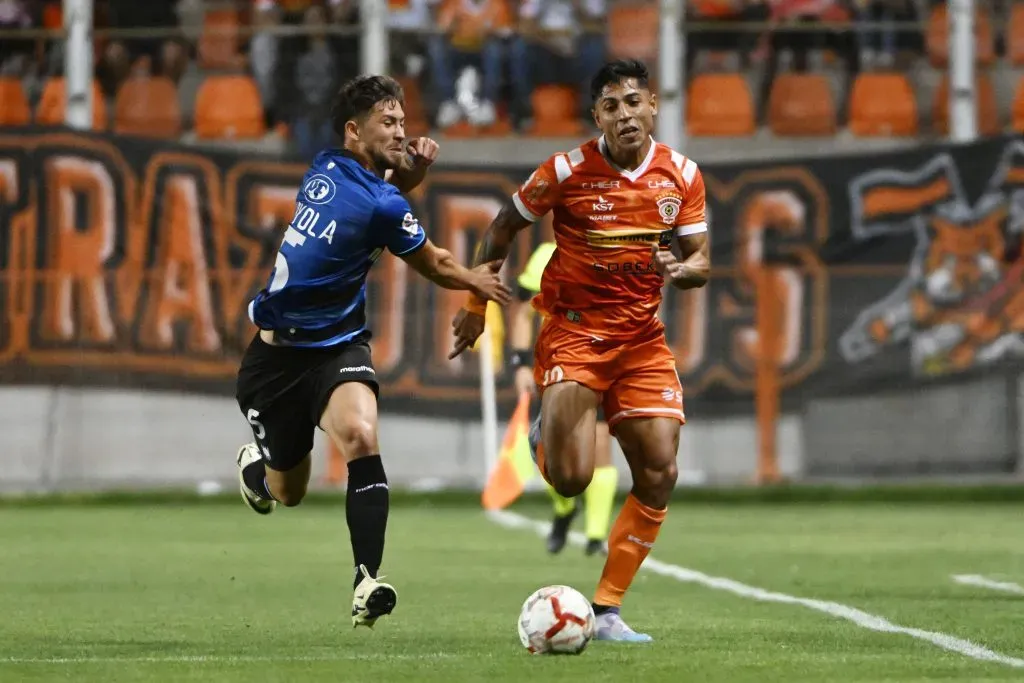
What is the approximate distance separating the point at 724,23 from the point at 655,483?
1455cm

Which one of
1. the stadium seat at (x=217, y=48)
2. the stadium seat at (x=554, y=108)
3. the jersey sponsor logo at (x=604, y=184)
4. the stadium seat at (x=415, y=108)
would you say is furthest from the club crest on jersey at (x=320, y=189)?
the stadium seat at (x=217, y=48)

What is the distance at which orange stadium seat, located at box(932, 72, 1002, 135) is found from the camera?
22250mm

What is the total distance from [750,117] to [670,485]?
14226 mm

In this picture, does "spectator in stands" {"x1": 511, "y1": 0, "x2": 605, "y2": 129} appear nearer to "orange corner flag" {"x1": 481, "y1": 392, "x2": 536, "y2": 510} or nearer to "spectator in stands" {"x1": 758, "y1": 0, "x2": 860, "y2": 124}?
"spectator in stands" {"x1": 758, "y1": 0, "x2": 860, "y2": 124}

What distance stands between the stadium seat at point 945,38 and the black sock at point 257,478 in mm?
13962

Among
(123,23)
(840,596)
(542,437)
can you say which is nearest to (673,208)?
(542,437)

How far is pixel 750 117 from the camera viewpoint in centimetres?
Result: 2230

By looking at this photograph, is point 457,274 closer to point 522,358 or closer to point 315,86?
point 522,358

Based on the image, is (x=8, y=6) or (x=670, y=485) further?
(x=8, y=6)

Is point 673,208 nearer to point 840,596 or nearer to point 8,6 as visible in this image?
point 840,596

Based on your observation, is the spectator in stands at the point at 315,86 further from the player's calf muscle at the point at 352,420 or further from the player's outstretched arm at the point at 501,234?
the player's calf muscle at the point at 352,420

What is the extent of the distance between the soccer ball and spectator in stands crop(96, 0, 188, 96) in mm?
15685

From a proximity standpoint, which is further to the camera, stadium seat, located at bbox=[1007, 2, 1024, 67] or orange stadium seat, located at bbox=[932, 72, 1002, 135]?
stadium seat, located at bbox=[1007, 2, 1024, 67]

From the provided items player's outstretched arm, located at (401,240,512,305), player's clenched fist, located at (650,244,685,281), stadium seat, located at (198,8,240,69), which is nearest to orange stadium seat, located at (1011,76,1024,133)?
stadium seat, located at (198,8,240,69)
